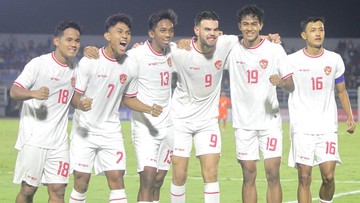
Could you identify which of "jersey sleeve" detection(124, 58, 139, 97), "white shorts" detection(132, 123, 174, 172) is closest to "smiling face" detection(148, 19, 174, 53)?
"jersey sleeve" detection(124, 58, 139, 97)

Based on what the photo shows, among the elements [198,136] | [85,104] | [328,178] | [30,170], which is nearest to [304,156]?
[328,178]

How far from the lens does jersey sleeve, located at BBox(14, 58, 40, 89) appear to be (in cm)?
923

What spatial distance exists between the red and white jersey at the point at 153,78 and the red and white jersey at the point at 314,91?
159 centimetres

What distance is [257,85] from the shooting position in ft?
34.4

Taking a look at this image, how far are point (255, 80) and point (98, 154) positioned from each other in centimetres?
199

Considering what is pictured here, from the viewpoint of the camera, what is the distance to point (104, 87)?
32.6 ft

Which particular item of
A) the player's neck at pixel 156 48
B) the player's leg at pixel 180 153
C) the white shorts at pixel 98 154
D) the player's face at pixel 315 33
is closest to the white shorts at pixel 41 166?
the white shorts at pixel 98 154

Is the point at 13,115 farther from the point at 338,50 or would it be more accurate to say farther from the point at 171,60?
the point at 171,60

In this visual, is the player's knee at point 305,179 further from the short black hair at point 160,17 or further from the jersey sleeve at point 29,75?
the jersey sleeve at point 29,75

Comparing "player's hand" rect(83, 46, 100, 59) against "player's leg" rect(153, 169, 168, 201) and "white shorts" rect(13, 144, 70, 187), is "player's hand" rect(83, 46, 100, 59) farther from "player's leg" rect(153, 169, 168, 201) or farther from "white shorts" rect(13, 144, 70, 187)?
"player's leg" rect(153, 169, 168, 201)

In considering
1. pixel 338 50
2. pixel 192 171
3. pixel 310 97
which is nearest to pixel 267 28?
pixel 338 50

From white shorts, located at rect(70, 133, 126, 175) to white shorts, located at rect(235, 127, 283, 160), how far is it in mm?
1473

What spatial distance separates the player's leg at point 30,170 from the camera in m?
9.53

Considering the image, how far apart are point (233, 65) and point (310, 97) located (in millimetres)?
1062
